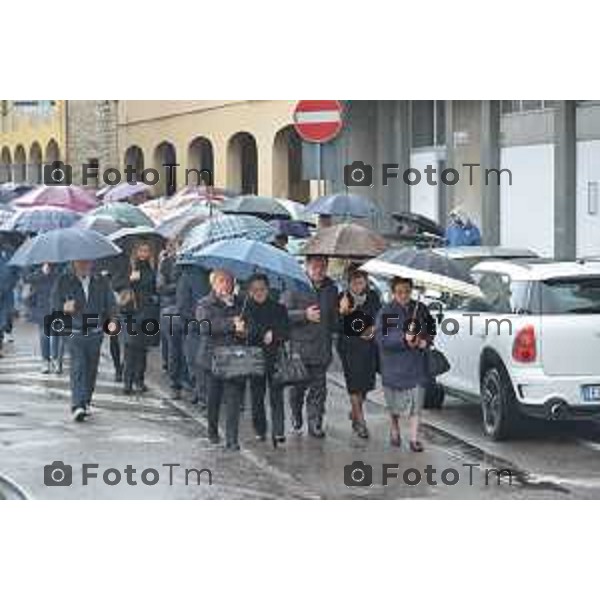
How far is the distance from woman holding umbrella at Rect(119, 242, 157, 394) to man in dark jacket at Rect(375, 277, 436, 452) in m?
3.02

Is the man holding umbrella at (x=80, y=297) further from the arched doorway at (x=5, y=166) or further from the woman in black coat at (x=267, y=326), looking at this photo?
the arched doorway at (x=5, y=166)

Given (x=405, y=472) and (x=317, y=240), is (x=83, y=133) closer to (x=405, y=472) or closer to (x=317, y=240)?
(x=317, y=240)

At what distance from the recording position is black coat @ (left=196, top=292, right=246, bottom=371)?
11102mm

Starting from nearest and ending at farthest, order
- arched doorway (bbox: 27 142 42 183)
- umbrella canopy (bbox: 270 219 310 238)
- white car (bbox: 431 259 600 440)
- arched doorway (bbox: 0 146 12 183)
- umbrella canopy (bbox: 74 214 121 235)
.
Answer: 1. white car (bbox: 431 259 600 440)
2. umbrella canopy (bbox: 270 219 310 238)
3. umbrella canopy (bbox: 74 214 121 235)
4. arched doorway (bbox: 27 142 42 183)
5. arched doorway (bbox: 0 146 12 183)

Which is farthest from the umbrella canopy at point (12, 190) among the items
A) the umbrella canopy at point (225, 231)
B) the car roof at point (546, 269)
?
the car roof at point (546, 269)

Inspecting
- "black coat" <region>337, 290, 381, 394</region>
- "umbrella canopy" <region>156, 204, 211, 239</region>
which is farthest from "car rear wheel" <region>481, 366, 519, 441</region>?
"umbrella canopy" <region>156, 204, 211, 239</region>

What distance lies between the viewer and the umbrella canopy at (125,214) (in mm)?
15789

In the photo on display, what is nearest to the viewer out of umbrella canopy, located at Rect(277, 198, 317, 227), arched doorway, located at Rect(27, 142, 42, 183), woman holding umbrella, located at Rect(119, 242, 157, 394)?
woman holding umbrella, located at Rect(119, 242, 157, 394)

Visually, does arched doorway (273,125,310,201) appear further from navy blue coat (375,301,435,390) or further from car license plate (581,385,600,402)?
car license plate (581,385,600,402)

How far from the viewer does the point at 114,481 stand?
33.7 feet

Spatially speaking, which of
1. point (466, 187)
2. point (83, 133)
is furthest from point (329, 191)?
point (83, 133)

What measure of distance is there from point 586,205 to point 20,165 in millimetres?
9208

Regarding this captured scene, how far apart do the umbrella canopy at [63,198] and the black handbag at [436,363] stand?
743cm
